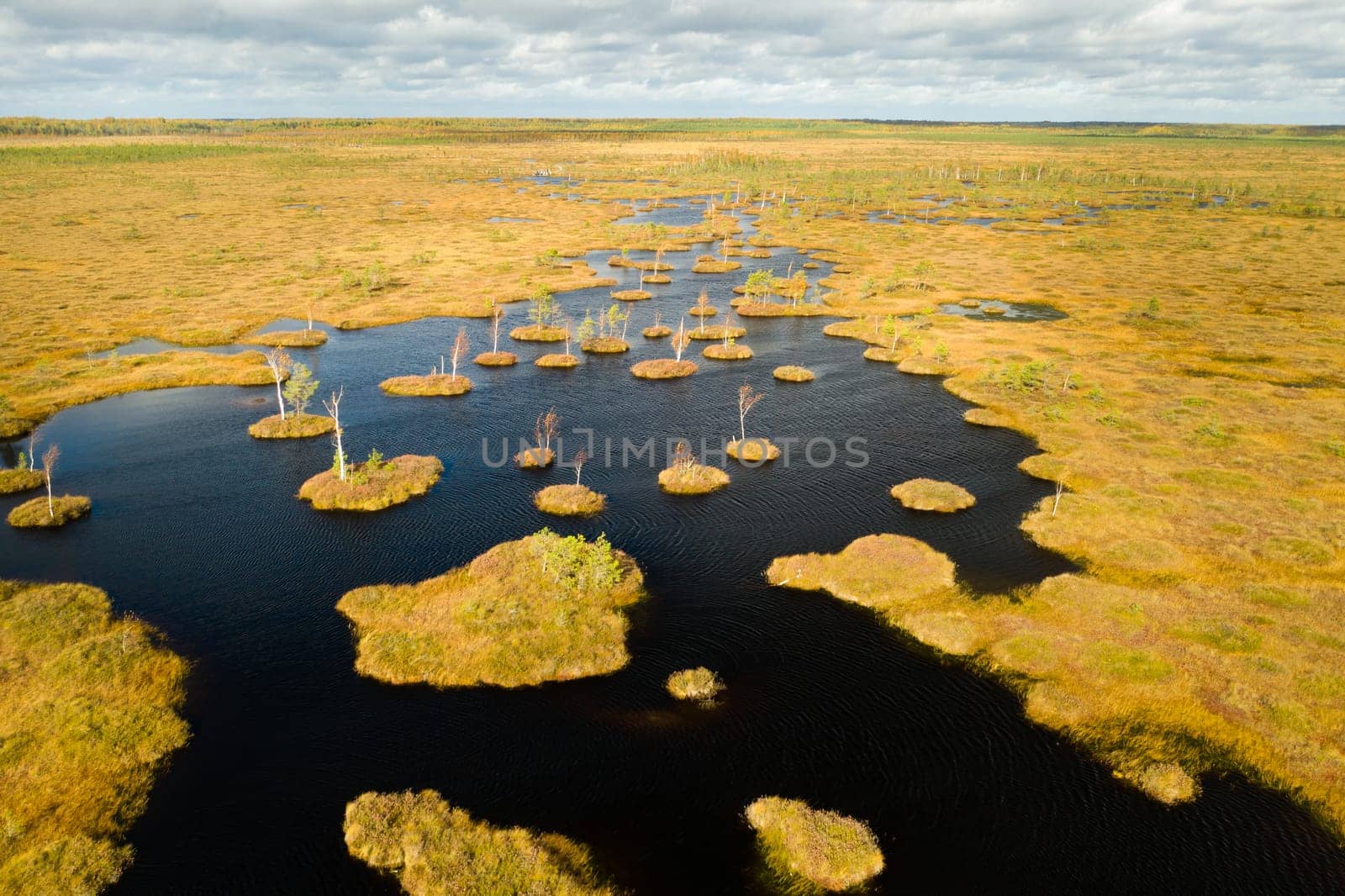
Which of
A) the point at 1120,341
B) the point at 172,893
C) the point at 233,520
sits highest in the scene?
the point at 1120,341

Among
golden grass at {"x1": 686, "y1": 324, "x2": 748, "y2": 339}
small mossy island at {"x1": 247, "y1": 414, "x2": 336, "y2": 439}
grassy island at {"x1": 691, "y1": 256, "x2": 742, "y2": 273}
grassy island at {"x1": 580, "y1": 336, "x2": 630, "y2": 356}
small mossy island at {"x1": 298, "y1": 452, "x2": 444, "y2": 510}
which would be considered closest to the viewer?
small mossy island at {"x1": 298, "y1": 452, "x2": 444, "y2": 510}

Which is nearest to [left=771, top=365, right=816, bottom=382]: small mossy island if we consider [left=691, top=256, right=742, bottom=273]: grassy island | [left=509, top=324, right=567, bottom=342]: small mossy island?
[left=509, top=324, right=567, bottom=342]: small mossy island

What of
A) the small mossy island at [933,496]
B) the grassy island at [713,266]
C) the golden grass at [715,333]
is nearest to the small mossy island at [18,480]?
the small mossy island at [933,496]

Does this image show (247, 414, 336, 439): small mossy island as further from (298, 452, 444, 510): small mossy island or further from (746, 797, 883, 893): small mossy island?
(746, 797, 883, 893): small mossy island

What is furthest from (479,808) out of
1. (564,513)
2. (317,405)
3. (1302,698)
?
(317,405)

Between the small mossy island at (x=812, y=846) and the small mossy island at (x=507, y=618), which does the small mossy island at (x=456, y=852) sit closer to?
the small mossy island at (x=812, y=846)

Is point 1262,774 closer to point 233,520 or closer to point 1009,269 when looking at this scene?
point 233,520

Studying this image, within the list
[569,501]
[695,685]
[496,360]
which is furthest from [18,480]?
[695,685]
